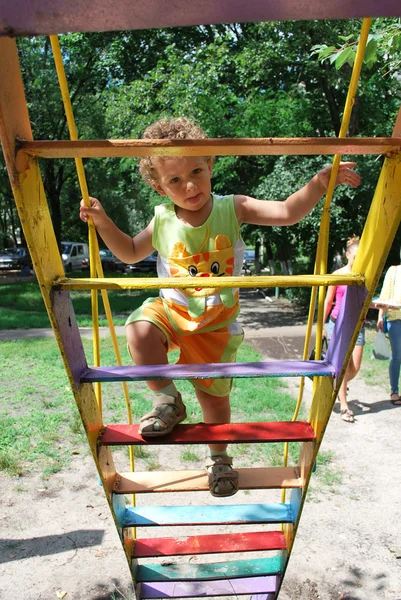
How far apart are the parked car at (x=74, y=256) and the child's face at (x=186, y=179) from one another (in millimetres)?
22898

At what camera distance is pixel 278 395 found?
548 centimetres

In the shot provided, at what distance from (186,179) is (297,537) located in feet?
7.67

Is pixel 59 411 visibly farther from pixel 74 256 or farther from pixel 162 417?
pixel 74 256

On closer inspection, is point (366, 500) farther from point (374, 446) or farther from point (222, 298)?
point (222, 298)

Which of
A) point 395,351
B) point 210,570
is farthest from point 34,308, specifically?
point 210,570

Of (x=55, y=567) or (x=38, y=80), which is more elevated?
(x=38, y=80)

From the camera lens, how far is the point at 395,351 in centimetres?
530

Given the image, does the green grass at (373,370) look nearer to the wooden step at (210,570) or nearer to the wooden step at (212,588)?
the wooden step at (212,588)

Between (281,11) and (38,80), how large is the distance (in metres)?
15.2

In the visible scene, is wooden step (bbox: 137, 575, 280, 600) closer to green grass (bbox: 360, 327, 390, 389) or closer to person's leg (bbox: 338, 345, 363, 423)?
person's leg (bbox: 338, 345, 363, 423)

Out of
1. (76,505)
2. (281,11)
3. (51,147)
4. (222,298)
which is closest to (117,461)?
(76,505)

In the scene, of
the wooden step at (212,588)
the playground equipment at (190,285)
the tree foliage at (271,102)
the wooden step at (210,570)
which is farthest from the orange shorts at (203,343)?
the tree foliage at (271,102)

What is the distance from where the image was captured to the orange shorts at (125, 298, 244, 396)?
6.77ft

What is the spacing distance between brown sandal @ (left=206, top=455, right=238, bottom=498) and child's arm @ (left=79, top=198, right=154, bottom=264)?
860mm
